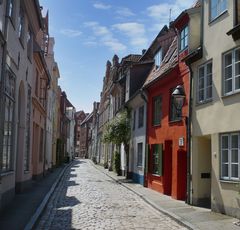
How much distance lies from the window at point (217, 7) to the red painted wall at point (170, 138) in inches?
112

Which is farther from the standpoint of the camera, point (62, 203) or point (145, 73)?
point (145, 73)

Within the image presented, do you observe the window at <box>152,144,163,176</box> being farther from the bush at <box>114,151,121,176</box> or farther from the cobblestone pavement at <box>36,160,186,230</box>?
the bush at <box>114,151,121,176</box>

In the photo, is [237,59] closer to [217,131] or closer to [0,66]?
[217,131]

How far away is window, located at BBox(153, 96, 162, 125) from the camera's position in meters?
22.3

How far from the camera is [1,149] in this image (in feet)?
41.0

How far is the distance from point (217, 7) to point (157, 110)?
29.0 ft

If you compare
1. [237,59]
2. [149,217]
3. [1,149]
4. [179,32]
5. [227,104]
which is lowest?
[149,217]

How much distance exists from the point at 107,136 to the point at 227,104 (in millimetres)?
17438

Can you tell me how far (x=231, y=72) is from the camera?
44.8 ft

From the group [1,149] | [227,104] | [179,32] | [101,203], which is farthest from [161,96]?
[1,149]

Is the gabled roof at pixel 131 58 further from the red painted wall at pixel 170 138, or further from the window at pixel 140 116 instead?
the red painted wall at pixel 170 138

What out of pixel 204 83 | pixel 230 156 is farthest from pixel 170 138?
pixel 230 156

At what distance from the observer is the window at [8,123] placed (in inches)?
535

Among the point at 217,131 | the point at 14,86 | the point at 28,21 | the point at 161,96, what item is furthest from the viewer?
the point at 161,96
